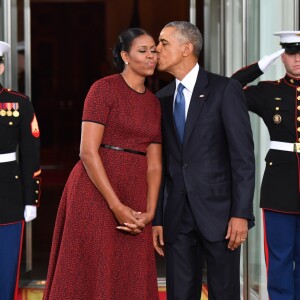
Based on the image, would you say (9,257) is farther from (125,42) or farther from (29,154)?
(125,42)

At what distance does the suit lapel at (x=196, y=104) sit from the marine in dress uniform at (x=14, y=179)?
1.00 meters

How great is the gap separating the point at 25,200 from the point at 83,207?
821 mm

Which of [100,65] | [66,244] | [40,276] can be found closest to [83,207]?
[66,244]

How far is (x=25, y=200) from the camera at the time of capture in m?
3.86

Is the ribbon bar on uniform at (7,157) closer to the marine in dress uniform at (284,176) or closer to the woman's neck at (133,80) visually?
the woman's neck at (133,80)

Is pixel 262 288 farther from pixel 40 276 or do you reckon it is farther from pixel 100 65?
pixel 100 65

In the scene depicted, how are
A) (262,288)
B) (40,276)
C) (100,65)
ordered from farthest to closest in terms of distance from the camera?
(100,65) < (40,276) < (262,288)

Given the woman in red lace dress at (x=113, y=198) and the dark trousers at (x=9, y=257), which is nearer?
the woman in red lace dress at (x=113, y=198)

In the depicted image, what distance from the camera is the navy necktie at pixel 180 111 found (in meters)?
3.17

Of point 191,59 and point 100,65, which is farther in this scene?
point 100,65

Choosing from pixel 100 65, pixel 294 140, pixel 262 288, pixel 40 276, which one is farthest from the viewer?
pixel 100 65

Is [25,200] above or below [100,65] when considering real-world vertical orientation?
below

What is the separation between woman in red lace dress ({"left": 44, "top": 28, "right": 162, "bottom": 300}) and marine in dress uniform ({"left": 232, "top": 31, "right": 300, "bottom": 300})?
0.80m

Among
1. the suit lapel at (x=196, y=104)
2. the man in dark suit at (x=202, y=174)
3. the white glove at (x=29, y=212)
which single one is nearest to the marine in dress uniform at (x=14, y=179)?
the white glove at (x=29, y=212)
